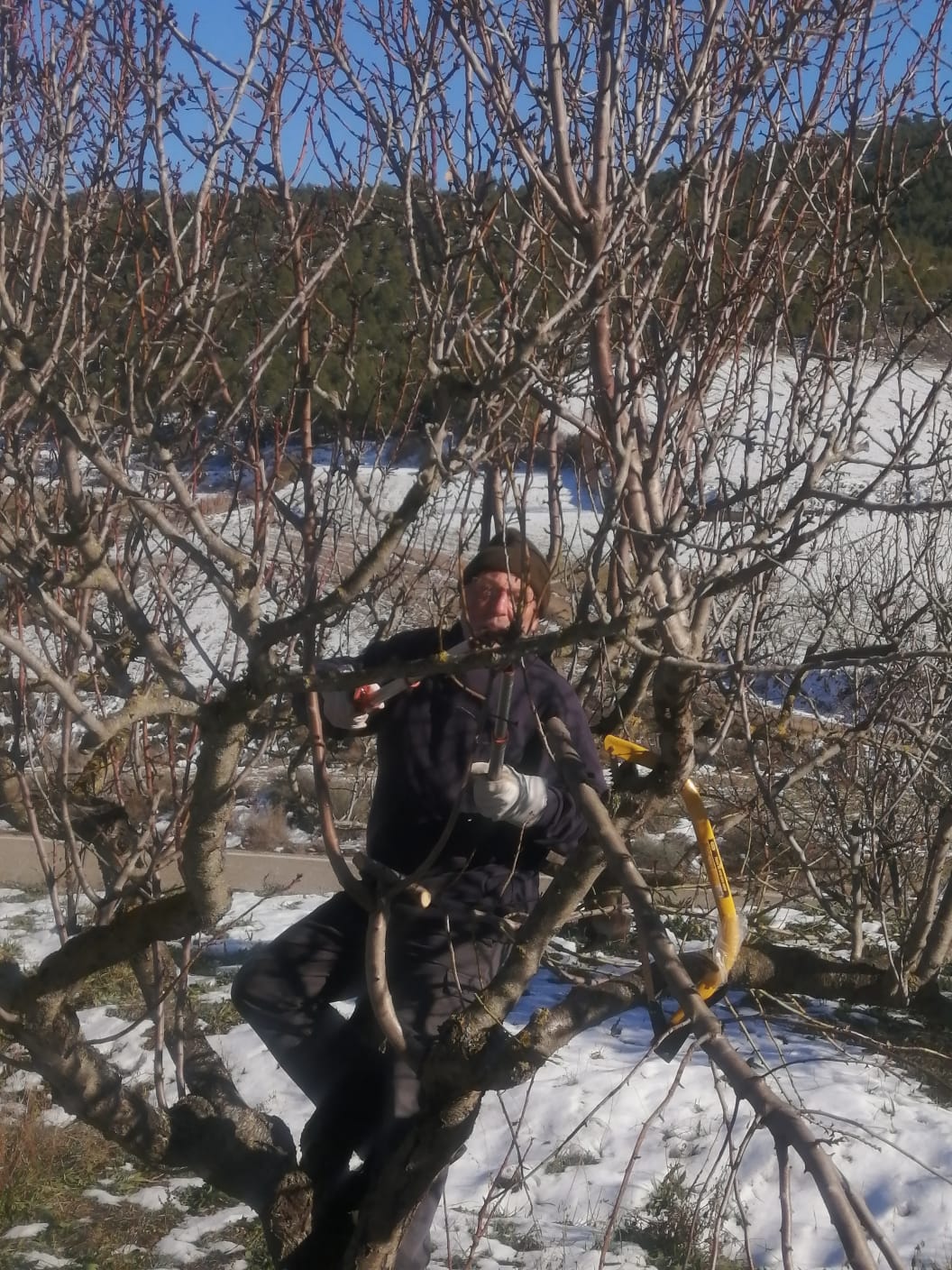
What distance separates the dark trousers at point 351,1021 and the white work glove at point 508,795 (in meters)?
0.33

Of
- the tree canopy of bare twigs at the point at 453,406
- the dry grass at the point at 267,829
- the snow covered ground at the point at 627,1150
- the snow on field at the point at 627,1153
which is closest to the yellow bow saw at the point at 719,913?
the tree canopy of bare twigs at the point at 453,406

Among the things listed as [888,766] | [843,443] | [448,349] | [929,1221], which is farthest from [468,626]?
[929,1221]

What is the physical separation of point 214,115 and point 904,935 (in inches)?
119

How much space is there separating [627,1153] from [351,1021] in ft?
7.69

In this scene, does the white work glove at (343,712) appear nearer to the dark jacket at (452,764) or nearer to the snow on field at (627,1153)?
the dark jacket at (452,764)

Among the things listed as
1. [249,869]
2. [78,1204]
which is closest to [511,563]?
[78,1204]

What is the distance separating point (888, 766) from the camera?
431 centimetres

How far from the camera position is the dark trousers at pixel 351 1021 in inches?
96.3

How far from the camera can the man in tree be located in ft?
7.94

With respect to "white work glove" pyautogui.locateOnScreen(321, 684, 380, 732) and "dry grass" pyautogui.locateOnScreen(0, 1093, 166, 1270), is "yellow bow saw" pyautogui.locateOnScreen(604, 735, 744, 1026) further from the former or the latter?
"dry grass" pyautogui.locateOnScreen(0, 1093, 166, 1270)

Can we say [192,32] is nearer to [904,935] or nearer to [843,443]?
[843,443]

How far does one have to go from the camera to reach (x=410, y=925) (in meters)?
2.48

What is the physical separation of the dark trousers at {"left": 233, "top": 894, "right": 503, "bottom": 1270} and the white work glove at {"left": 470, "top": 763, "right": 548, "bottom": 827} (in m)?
0.33

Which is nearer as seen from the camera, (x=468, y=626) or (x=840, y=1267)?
(x=468, y=626)
